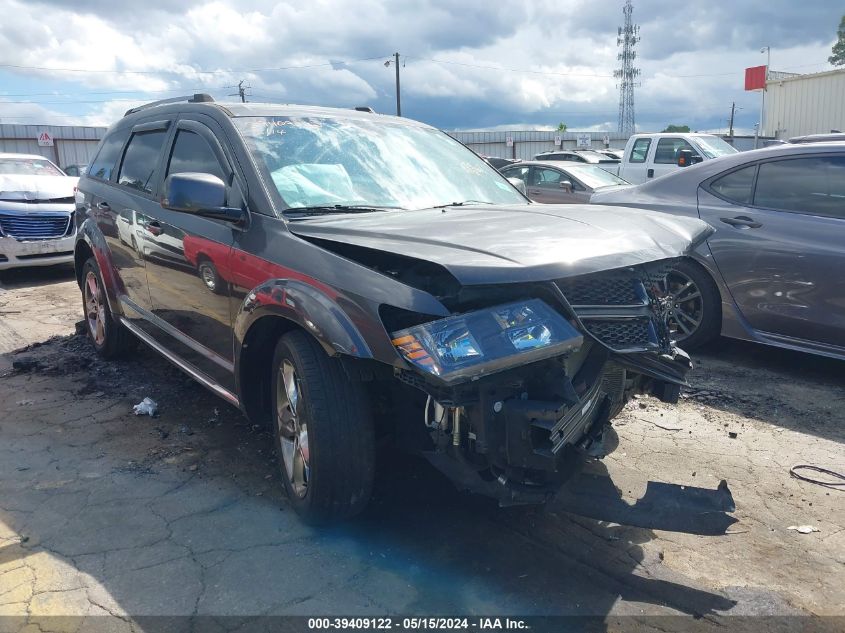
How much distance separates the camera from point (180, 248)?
3.89 meters

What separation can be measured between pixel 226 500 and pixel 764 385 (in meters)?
3.78

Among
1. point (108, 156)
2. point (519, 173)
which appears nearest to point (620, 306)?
point (108, 156)

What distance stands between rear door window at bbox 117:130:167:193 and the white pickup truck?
10.5m

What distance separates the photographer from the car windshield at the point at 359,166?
11.4ft

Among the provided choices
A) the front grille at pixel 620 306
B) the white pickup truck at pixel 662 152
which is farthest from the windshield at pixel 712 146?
the front grille at pixel 620 306

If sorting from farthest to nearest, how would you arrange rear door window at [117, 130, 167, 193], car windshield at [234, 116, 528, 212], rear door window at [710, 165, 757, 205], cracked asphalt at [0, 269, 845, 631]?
rear door window at [710, 165, 757, 205]
rear door window at [117, 130, 167, 193]
car windshield at [234, 116, 528, 212]
cracked asphalt at [0, 269, 845, 631]

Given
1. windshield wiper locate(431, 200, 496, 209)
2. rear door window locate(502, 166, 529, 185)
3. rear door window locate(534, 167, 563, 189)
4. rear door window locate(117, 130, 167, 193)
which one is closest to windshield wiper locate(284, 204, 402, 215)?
windshield wiper locate(431, 200, 496, 209)

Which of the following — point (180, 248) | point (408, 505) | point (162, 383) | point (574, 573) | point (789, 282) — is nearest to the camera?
point (574, 573)

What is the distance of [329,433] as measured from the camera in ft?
9.29

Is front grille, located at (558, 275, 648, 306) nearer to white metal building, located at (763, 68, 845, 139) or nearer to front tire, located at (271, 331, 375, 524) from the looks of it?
front tire, located at (271, 331, 375, 524)

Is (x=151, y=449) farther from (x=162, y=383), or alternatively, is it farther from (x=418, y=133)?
(x=418, y=133)

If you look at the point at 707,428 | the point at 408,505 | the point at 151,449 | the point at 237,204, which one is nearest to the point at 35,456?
the point at 151,449

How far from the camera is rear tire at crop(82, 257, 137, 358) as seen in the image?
17.9 ft

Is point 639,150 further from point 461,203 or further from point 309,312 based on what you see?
point 309,312
